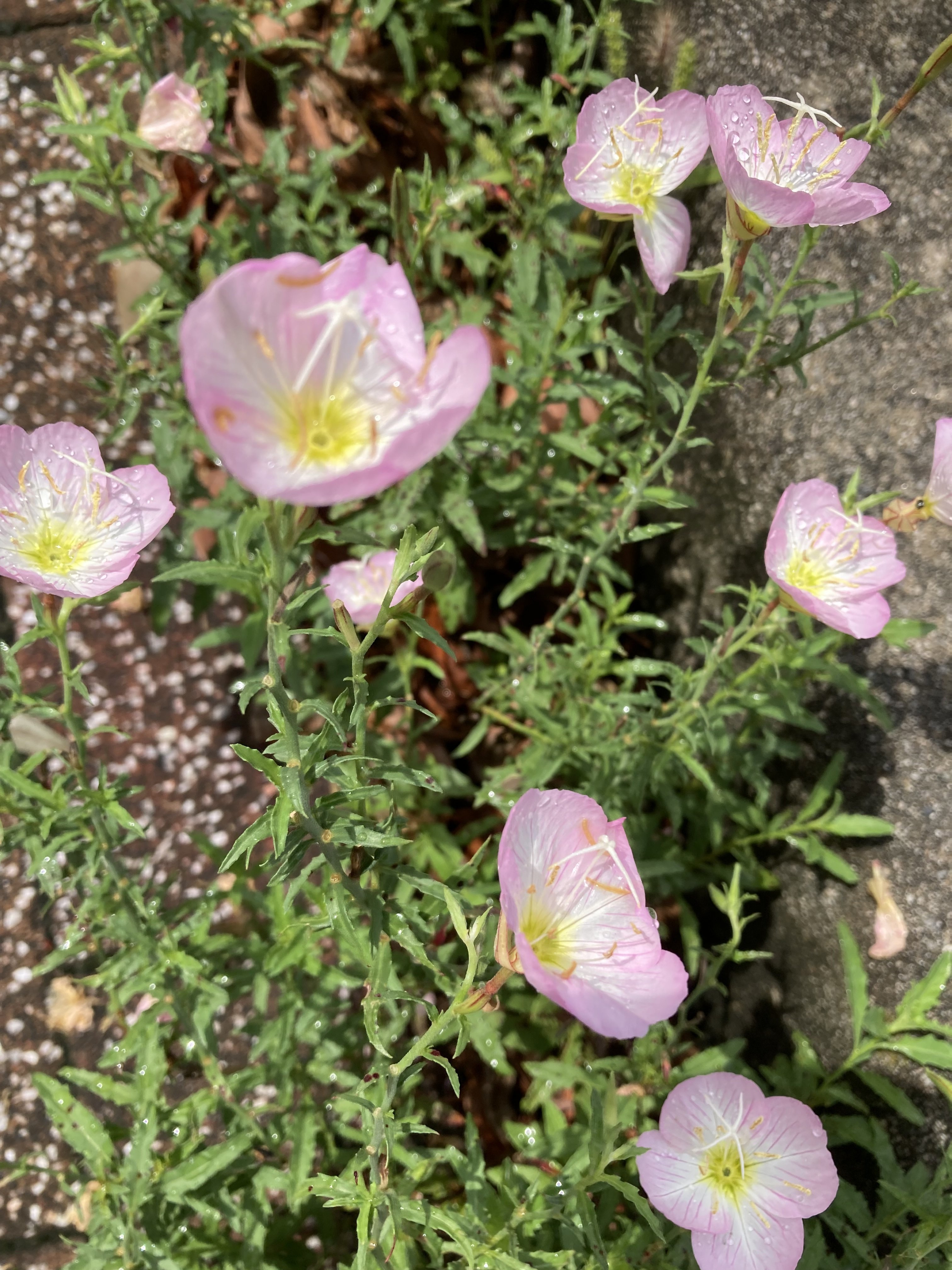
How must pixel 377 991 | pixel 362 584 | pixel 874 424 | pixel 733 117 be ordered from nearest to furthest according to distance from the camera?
pixel 377 991 < pixel 733 117 < pixel 874 424 < pixel 362 584

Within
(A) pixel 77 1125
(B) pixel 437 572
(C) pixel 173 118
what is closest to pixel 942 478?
(B) pixel 437 572

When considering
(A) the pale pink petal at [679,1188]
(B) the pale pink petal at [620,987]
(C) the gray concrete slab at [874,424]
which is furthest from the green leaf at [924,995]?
(B) the pale pink petal at [620,987]

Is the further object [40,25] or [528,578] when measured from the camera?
[40,25]

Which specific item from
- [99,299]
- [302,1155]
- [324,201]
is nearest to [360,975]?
[302,1155]

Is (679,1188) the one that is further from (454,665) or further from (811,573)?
(454,665)

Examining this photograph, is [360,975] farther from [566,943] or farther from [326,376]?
[326,376]

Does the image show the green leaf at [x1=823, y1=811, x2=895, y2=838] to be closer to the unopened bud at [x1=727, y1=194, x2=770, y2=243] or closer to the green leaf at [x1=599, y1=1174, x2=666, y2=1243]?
the green leaf at [x1=599, y1=1174, x2=666, y2=1243]

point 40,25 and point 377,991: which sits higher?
point 40,25
